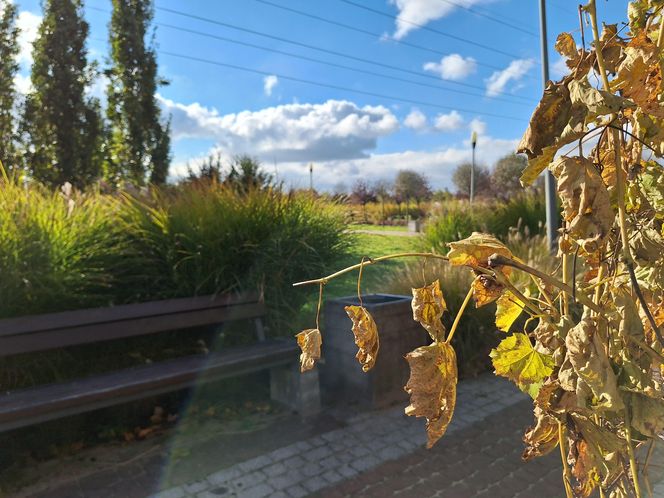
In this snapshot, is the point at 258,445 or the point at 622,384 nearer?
the point at 622,384

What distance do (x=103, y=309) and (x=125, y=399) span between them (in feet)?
2.49

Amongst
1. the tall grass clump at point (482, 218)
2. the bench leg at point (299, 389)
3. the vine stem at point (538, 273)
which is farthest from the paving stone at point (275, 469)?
the tall grass clump at point (482, 218)

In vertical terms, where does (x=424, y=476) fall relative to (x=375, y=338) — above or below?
below

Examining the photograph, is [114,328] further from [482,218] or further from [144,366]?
[482,218]

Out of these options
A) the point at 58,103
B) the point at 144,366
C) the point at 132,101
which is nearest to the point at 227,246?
the point at 144,366

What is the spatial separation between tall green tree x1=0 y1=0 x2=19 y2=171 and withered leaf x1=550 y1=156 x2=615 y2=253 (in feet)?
60.2

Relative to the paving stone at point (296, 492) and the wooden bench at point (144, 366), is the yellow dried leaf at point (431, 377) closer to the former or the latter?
the paving stone at point (296, 492)

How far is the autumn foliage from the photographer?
29.6 inches

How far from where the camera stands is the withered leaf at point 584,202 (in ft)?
2.40

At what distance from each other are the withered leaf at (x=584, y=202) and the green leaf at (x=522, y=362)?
32 cm

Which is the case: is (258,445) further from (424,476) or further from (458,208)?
(458,208)

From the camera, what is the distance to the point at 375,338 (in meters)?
0.95

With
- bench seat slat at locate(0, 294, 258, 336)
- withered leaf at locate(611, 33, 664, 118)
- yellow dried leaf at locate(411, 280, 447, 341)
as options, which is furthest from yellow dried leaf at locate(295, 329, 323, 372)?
bench seat slat at locate(0, 294, 258, 336)

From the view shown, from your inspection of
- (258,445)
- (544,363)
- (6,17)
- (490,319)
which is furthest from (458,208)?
(6,17)
